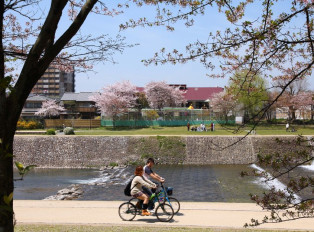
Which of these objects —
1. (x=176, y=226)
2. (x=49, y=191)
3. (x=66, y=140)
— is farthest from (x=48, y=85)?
(x=176, y=226)

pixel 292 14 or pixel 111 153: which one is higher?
pixel 292 14

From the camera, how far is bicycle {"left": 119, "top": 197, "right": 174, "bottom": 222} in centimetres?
848

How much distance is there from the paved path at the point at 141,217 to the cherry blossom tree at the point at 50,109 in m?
46.9

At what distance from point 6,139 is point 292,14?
11.4ft

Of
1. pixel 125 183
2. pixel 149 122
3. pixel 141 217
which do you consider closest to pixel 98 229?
pixel 141 217

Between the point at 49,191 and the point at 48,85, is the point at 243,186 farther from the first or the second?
the point at 48,85

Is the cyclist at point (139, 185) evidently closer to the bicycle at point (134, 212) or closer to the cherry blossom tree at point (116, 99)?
the bicycle at point (134, 212)

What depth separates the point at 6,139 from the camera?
4383 millimetres

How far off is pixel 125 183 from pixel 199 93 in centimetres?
5282

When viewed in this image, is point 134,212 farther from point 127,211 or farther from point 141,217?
point 141,217

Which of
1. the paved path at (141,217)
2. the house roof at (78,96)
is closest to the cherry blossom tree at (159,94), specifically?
the house roof at (78,96)

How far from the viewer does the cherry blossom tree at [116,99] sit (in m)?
48.9

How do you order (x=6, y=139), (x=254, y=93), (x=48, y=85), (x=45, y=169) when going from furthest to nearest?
(x=48, y=85) → (x=45, y=169) → (x=254, y=93) → (x=6, y=139)

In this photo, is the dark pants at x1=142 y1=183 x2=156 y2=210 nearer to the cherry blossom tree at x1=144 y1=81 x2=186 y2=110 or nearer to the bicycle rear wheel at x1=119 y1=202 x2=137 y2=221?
the bicycle rear wheel at x1=119 y1=202 x2=137 y2=221
